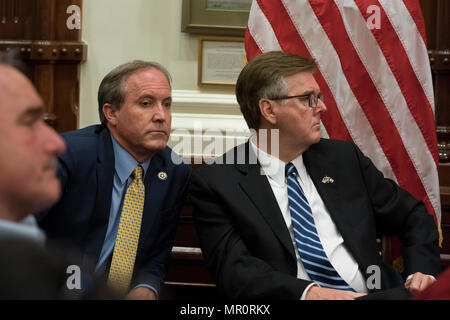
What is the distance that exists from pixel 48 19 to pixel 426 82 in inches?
92.9

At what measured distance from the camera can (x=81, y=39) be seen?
385cm

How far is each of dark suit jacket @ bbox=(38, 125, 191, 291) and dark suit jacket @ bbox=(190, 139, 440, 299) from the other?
138 mm

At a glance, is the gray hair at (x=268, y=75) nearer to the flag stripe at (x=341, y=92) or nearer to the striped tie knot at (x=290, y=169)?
the striped tie knot at (x=290, y=169)

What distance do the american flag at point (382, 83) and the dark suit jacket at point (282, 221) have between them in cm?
44

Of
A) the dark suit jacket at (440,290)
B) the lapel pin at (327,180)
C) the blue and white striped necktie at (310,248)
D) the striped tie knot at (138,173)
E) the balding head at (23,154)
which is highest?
the balding head at (23,154)

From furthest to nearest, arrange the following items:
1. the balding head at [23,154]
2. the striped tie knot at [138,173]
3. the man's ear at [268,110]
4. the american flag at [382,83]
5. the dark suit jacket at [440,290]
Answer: the american flag at [382,83] < the man's ear at [268,110] < the striped tie knot at [138,173] < the dark suit jacket at [440,290] < the balding head at [23,154]

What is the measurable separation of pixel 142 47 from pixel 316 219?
6.45 ft

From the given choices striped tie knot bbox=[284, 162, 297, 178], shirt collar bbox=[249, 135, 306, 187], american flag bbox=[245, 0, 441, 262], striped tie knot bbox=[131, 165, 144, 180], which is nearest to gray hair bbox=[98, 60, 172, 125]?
striped tie knot bbox=[131, 165, 144, 180]

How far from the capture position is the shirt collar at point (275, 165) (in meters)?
2.46

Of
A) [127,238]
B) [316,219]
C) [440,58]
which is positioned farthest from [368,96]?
[127,238]

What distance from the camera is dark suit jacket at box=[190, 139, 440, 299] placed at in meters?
2.20

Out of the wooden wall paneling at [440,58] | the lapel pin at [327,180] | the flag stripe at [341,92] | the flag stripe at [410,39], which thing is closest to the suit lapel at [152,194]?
the lapel pin at [327,180]
